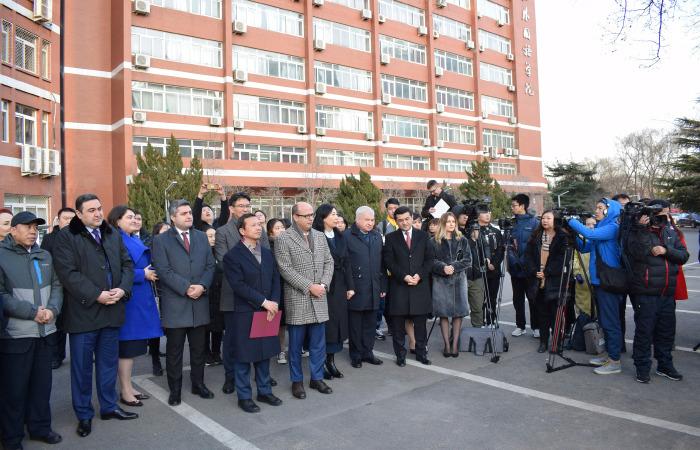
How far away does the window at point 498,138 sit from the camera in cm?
5043

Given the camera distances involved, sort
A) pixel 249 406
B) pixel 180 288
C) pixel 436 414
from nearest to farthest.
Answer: pixel 436 414 → pixel 249 406 → pixel 180 288

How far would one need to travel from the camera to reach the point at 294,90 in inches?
1480

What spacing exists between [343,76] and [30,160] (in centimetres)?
2434

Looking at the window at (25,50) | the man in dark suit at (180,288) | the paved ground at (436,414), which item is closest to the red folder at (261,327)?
the man in dark suit at (180,288)

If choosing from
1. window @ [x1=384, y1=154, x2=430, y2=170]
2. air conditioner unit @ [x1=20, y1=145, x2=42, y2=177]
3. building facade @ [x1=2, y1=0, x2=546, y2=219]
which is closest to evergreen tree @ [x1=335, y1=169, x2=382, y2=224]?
building facade @ [x1=2, y1=0, x2=546, y2=219]

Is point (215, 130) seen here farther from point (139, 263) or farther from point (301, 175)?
point (139, 263)

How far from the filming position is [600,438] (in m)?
4.07

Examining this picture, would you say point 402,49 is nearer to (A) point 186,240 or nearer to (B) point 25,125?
(B) point 25,125

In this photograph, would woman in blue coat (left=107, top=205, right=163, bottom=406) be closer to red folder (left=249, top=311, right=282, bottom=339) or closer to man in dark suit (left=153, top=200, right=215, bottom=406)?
man in dark suit (left=153, top=200, right=215, bottom=406)

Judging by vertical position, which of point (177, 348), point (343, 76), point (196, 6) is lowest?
point (177, 348)

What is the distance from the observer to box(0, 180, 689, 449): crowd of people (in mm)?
4410

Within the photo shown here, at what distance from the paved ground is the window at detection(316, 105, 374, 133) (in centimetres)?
3431

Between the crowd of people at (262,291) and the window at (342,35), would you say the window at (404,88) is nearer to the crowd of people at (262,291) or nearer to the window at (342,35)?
the window at (342,35)

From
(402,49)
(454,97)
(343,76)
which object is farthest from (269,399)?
(454,97)
